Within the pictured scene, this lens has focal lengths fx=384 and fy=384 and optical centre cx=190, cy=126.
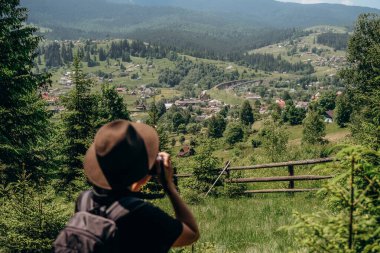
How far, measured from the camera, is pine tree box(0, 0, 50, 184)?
1283 centimetres

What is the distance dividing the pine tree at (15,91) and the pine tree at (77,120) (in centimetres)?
463

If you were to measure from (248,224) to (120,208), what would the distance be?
20.3 feet

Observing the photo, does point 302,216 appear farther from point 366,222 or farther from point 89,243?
point 89,243

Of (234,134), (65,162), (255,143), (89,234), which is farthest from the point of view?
(234,134)

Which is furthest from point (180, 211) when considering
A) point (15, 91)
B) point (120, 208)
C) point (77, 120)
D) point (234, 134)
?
point (234, 134)

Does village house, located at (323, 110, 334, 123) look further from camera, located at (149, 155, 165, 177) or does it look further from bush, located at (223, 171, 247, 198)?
camera, located at (149, 155, 165, 177)

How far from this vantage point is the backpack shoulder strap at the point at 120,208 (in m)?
2.54

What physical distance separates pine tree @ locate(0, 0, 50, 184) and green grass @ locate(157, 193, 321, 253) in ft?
20.6

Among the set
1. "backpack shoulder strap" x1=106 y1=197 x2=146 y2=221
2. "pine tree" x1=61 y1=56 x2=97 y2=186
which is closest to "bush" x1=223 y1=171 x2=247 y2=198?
"pine tree" x1=61 y1=56 x2=97 y2=186

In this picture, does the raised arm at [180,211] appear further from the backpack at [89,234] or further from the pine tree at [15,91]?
the pine tree at [15,91]

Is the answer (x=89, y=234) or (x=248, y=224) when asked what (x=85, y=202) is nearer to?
(x=89, y=234)

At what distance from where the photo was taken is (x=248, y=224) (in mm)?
8289

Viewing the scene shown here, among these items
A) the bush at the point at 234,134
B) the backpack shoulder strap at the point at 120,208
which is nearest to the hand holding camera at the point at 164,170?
the backpack shoulder strap at the point at 120,208

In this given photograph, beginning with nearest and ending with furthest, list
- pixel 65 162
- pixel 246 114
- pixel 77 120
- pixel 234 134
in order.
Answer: pixel 77 120
pixel 65 162
pixel 234 134
pixel 246 114
